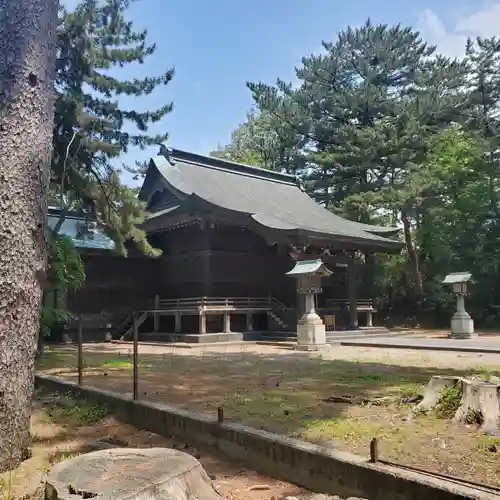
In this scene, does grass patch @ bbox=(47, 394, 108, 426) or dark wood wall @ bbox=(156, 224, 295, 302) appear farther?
dark wood wall @ bbox=(156, 224, 295, 302)

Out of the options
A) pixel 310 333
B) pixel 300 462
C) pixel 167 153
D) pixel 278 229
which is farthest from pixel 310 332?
pixel 167 153

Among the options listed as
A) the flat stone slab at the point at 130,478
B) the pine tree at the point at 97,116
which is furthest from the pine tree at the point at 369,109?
the flat stone slab at the point at 130,478

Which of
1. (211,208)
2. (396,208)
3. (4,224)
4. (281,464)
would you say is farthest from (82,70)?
(396,208)

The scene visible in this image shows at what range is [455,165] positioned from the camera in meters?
24.7

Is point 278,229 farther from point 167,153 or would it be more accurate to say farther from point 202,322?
point 167,153

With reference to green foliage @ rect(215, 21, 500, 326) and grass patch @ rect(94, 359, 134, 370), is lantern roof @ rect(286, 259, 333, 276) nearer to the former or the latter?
grass patch @ rect(94, 359, 134, 370)

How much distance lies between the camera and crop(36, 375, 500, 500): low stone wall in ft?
10.0

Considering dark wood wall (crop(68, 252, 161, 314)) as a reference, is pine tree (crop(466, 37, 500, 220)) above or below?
above

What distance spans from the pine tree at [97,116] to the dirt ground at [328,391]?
3730mm

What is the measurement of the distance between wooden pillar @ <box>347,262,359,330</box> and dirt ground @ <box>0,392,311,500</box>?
568 inches

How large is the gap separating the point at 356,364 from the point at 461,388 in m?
5.06

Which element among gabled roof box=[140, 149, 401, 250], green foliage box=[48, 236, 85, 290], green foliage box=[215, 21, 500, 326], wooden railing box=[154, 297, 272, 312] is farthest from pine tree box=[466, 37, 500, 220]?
green foliage box=[48, 236, 85, 290]

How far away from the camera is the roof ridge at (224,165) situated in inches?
864

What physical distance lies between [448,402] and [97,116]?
10249mm
